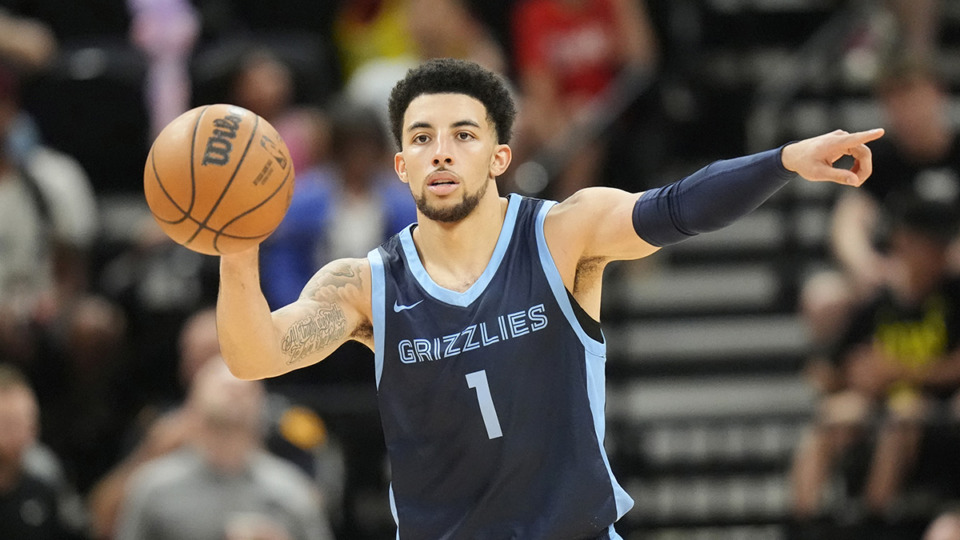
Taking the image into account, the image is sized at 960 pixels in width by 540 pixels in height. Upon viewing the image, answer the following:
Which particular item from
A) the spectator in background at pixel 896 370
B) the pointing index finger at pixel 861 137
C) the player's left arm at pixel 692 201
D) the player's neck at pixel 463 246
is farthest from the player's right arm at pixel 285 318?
the spectator in background at pixel 896 370

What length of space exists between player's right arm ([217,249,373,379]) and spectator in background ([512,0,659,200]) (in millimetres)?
5127

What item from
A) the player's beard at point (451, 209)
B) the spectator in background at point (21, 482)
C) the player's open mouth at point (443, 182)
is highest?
the player's open mouth at point (443, 182)

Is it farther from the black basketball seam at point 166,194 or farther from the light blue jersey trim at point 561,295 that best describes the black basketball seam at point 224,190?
the light blue jersey trim at point 561,295

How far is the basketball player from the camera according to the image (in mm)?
4660

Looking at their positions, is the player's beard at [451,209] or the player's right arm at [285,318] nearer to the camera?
the player's right arm at [285,318]

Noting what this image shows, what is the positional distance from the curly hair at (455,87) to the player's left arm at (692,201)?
1.40 ft

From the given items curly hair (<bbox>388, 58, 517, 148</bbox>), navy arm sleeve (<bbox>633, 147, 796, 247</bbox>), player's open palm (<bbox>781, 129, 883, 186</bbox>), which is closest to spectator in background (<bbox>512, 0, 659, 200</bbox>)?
curly hair (<bbox>388, 58, 517, 148</bbox>)

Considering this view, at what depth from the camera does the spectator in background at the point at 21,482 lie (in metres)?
7.97

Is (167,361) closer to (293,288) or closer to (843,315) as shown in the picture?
(293,288)

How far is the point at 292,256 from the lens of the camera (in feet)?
29.7

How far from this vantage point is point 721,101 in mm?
11227

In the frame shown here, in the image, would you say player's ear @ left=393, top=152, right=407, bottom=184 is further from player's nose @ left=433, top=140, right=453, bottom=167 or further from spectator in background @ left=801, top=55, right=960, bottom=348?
spectator in background @ left=801, top=55, right=960, bottom=348

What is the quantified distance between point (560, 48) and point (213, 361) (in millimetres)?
3603

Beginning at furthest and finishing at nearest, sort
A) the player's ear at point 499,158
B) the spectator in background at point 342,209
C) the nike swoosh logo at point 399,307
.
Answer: the spectator in background at point 342,209 < the player's ear at point 499,158 < the nike swoosh logo at point 399,307
